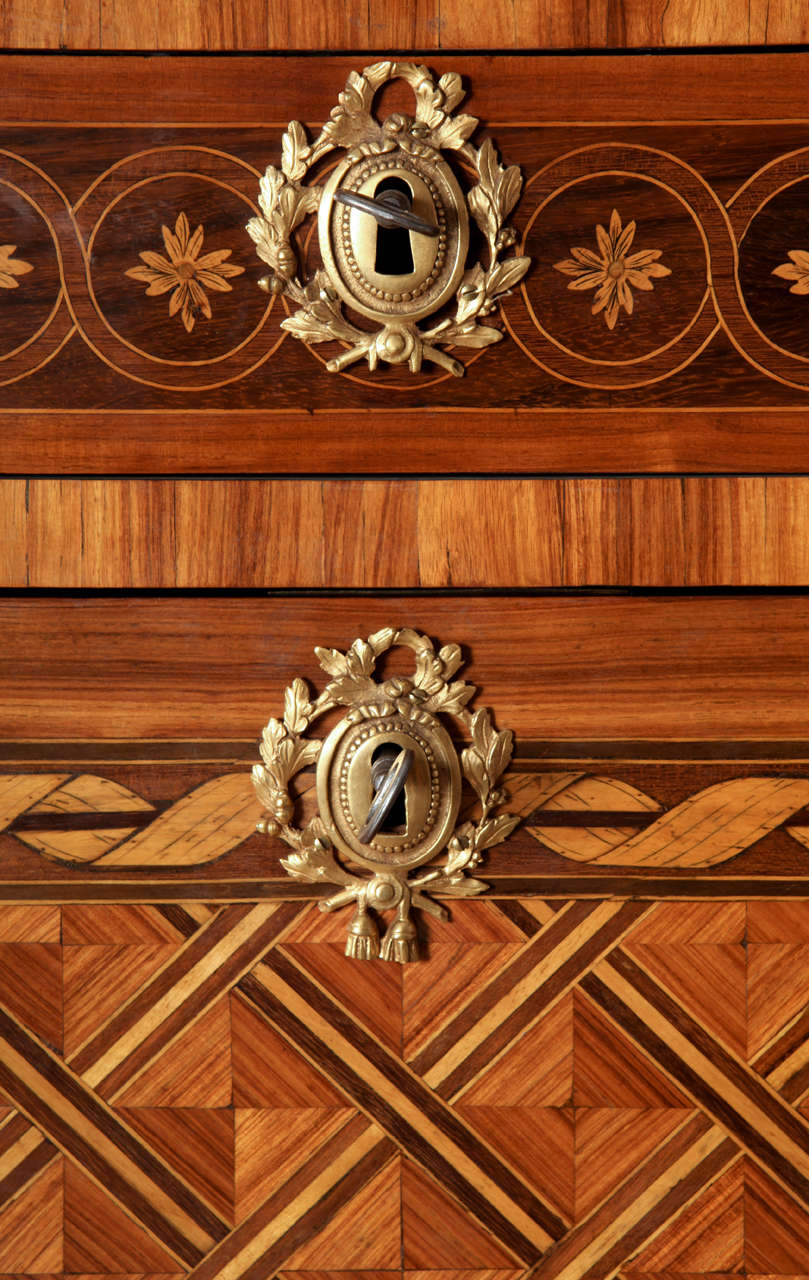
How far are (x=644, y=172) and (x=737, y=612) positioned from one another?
242mm

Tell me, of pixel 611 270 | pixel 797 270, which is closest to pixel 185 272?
pixel 611 270

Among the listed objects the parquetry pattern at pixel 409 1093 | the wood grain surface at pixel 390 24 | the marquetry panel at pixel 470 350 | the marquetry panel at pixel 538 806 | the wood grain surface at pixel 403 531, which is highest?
the wood grain surface at pixel 390 24

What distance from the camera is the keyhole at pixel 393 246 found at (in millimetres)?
526

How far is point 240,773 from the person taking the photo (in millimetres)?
559

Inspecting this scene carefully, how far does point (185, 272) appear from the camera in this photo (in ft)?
1.77

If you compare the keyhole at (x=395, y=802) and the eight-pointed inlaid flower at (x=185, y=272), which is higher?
the eight-pointed inlaid flower at (x=185, y=272)

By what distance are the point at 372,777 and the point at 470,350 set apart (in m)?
0.24

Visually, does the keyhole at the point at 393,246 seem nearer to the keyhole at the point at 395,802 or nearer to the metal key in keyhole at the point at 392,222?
the metal key in keyhole at the point at 392,222

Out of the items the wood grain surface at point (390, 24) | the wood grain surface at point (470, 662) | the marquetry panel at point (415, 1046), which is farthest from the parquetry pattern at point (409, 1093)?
the wood grain surface at point (390, 24)

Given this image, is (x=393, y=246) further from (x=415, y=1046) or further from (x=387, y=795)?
(x=415, y=1046)

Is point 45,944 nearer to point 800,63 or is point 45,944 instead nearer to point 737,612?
point 737,612

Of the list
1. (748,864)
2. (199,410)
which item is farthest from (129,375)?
(748,864)

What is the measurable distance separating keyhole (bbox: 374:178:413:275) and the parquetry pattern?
35cm

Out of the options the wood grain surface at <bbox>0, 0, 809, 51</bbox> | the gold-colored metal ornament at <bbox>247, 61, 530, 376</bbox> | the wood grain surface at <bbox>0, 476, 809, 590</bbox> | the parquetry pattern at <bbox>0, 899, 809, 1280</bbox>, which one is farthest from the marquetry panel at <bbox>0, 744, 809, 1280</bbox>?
the wood grain surface at <bbox>0, 0, 809, 51</bbox>
